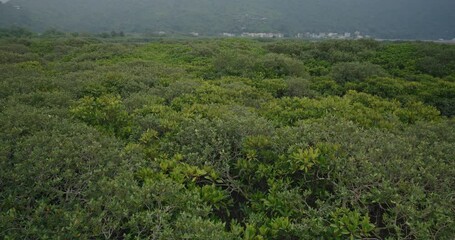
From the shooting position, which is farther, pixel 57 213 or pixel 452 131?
pixel 452 131

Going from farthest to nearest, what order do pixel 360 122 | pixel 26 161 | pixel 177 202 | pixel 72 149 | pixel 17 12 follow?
pixel 17 12 < pixel 360 122 < pixel 72 149 < pixel 26 161 < pixel 177 202

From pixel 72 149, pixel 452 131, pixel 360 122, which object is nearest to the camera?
pixel 72 149

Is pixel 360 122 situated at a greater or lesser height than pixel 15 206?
greater

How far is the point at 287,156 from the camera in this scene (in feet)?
21.7

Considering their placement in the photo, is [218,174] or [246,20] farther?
[246,20]

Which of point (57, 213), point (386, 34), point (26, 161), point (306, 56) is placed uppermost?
point (386, 34)

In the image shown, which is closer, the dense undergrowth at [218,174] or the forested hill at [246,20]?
the dense undergrowth at [218,174]

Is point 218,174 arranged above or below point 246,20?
below

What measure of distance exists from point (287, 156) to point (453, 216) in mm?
3052

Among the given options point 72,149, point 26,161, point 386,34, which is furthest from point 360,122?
point 386,34

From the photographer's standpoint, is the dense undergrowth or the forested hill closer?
the dense undergrowth

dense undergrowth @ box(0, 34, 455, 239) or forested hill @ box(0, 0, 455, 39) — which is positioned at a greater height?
forested hill @ box(0, 0, 455, 39)

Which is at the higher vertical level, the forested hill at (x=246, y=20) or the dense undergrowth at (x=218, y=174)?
the forested hill at (x=246, y=20)

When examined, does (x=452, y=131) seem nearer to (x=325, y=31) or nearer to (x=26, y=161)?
(x=26, y=161)
